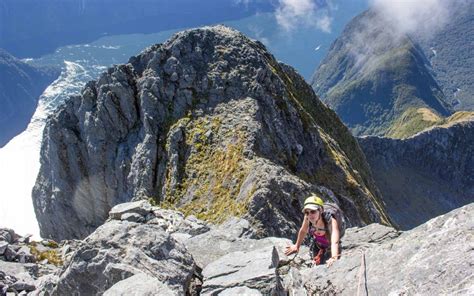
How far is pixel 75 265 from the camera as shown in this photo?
674 inches

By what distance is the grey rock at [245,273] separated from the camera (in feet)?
52.3

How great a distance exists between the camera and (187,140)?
5131 cm

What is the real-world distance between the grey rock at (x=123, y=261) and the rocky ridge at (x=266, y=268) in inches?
1.2

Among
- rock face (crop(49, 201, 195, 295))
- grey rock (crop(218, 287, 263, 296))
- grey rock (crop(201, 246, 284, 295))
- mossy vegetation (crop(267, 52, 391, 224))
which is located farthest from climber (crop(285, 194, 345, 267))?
mossy vegetation (crop(267, 52, 391, 224))

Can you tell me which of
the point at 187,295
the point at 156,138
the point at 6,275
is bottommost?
the point at 187,295

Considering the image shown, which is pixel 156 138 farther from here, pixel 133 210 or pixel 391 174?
pixel 391 174

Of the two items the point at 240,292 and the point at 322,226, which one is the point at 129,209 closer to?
the point at 322,226

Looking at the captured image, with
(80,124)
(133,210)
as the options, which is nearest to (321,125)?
(80,124)

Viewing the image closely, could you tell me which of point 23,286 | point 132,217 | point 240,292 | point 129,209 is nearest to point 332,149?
point 129,209

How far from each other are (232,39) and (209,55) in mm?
3301

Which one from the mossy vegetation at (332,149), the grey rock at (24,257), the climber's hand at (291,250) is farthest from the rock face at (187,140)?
the climber's hand at (291,250)

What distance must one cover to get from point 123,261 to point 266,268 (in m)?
4.53

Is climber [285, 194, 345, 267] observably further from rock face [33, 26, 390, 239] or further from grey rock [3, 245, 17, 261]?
rock face [33, 26, 390, 239]

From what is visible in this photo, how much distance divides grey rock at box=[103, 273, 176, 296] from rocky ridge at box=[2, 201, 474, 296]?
28mm
